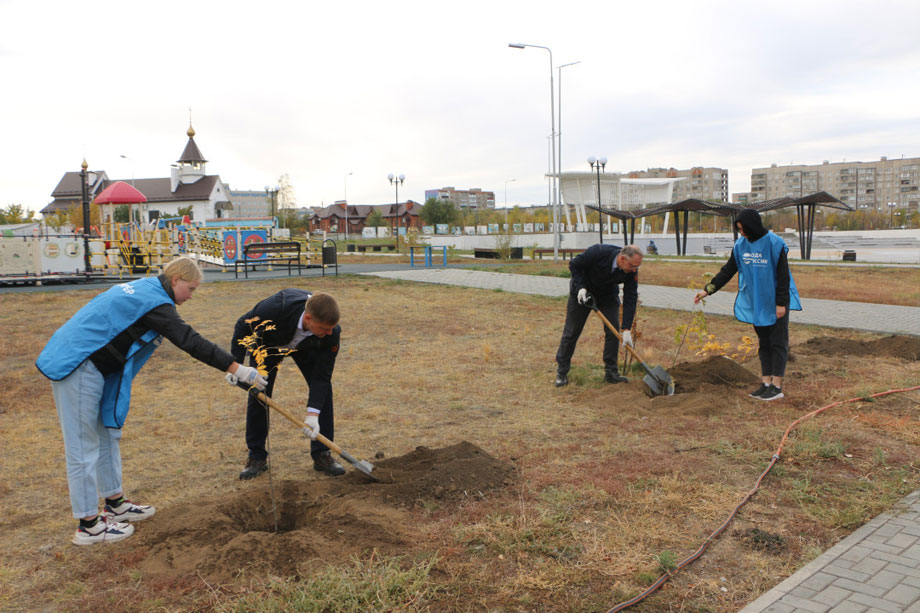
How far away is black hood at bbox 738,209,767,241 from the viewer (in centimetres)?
586

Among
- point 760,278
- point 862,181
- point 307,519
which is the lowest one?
point 307,519

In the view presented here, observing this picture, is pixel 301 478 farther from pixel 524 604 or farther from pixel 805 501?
pixel 805 501

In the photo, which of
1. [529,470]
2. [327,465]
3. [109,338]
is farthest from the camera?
[327,465]

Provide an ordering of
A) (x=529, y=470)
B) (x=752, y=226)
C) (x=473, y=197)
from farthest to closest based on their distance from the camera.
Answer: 1. (x=473, y=197)
2. (x=752, y=226)
3. (x=529, y=470)

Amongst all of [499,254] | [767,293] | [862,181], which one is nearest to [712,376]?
[767,293]

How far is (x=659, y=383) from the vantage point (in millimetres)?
6309

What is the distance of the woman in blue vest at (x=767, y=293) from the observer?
582 cm

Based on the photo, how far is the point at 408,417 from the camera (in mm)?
5875

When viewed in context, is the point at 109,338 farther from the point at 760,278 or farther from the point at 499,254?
the point at 499,254

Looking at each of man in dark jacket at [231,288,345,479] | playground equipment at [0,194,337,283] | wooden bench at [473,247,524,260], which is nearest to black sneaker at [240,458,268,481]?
man in dark jacket at [231,288,345,479]

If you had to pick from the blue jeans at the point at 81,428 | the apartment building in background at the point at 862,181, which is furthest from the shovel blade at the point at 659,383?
the apartment building in background at the point at 862,181

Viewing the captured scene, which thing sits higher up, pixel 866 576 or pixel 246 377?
pixel 246 377

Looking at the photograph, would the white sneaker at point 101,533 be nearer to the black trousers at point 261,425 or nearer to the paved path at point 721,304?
the black trousers at point 261,425

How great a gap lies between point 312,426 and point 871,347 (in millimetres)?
7332
